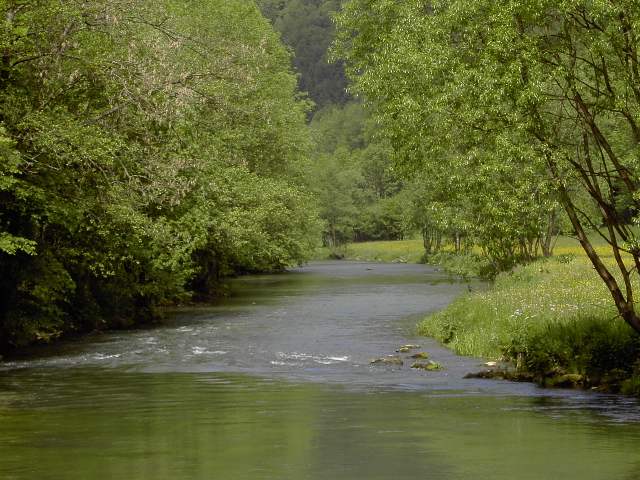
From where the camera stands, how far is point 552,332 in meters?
22.4

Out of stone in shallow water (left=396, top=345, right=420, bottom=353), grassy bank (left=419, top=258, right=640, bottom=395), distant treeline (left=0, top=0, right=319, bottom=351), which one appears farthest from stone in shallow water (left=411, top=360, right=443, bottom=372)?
distant treeline (left=0, top=0, right=319, bottom=351)

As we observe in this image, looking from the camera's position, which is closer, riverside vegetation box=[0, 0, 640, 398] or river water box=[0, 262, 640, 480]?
river water box=[0, 262, 640, 480]

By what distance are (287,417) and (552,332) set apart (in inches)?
314

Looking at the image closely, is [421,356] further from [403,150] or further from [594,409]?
[594,409]

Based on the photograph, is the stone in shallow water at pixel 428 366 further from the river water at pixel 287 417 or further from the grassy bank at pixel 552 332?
the grassy bank at pixel 552 332

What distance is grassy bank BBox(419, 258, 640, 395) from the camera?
20719mm

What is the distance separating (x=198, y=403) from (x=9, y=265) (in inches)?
424

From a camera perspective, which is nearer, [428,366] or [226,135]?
[428,366]

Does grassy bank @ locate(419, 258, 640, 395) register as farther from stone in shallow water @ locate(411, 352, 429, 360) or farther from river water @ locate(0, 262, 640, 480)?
stone in shallow water @ locate(411, 352, 429, 360)

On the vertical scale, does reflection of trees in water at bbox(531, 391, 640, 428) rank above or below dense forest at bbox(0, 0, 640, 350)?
below

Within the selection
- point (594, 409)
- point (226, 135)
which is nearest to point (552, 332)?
point (594, 409)

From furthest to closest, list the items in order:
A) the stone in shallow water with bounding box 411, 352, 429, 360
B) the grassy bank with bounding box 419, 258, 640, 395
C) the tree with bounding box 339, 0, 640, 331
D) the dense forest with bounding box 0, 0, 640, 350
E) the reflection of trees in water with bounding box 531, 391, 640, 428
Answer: the stone in shallow water with bounding box 411, 352, 429, 360
the grassy bank with bounding box 419, 258, 640, 395
the dense forest with bounding box 0, 0, 640, 350
the tree with bounding box 339, 0, 640, 331
the reflection of trees in water with bounding box 531, 391, 640, 428

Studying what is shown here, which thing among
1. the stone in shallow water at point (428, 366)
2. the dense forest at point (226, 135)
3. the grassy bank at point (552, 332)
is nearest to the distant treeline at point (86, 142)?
the dense forest at point (226, 135)

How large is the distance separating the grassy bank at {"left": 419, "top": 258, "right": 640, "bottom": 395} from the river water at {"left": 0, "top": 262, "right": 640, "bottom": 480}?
2.86 ft
